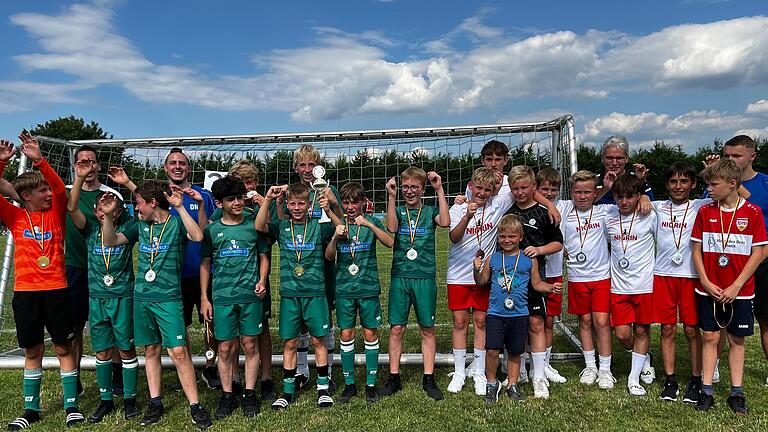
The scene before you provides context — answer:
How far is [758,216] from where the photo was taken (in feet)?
12.5

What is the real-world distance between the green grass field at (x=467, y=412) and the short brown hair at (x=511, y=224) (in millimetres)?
1370

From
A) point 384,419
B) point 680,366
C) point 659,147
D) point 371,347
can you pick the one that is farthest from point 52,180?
point 659,147

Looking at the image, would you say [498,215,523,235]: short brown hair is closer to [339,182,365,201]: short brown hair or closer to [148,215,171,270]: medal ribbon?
[339,182,365,201]: short brown hair

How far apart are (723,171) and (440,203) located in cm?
211

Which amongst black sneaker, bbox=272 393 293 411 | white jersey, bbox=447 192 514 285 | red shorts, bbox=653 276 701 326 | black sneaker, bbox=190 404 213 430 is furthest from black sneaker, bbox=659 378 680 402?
black sneaker, bbox=190 404 213 430

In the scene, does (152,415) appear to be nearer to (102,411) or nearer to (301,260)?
(102,411)

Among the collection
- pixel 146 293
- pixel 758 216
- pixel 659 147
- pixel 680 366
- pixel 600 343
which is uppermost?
pixel 659 147

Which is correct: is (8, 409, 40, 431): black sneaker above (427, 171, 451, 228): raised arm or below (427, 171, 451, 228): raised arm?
below

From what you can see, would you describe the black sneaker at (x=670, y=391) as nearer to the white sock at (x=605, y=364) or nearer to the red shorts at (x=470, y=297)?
the white sock at (x=605, y=364)

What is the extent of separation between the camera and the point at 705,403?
12.9ft

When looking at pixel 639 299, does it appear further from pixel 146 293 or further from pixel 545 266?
pixel 146 293

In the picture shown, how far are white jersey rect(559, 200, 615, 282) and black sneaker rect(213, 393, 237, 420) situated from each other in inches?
119

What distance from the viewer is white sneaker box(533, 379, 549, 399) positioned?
4.24m

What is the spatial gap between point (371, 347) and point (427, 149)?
3.20 m
